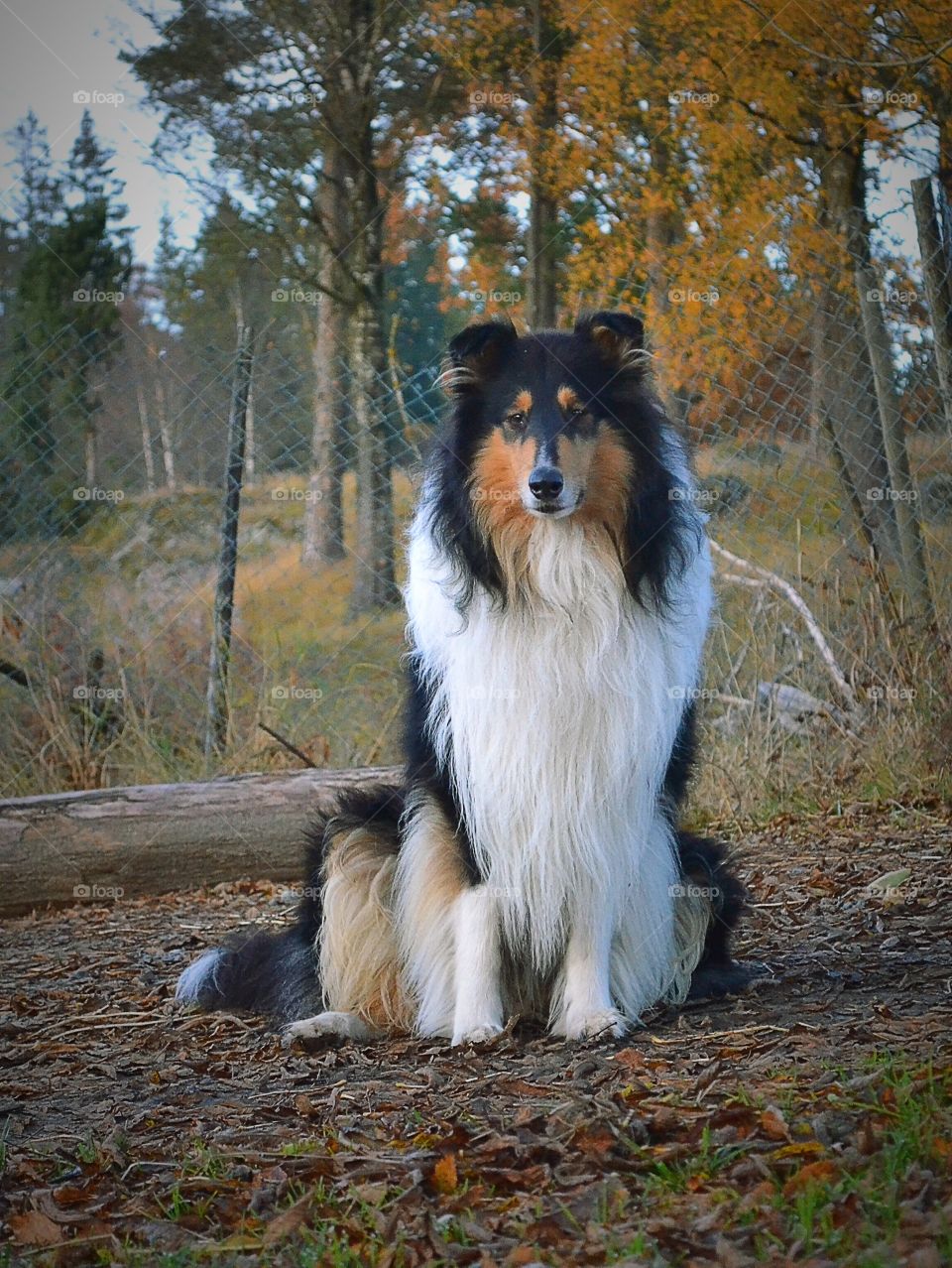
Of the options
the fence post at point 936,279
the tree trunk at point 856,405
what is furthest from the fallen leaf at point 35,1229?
the fence post at point 936,279

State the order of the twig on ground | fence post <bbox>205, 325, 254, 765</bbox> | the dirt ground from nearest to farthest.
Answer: the dirt ground
the twig on ground
fence post <bbox>205, 325, 254, 765</bbox>

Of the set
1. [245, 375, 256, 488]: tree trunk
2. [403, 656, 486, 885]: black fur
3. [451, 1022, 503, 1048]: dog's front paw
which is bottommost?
[451, 1022, 503, 1048]: dog's front paw

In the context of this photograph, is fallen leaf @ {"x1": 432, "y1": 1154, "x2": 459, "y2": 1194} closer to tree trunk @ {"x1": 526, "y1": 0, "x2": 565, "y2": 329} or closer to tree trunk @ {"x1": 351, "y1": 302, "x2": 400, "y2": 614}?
tree trunk @ {"x1": 351, "y1": 302, "x2": 400, "y2": 614}

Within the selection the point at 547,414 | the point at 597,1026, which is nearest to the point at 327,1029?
the point at 597,1026

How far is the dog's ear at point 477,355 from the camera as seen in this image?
3717 millimetres

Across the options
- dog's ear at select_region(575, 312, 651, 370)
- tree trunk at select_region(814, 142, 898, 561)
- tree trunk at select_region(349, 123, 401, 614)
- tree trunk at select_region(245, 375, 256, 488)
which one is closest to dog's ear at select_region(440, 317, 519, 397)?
dog's ear at select_region(575, 312, 651, 370)

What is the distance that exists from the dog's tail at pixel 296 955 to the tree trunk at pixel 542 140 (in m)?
8.21

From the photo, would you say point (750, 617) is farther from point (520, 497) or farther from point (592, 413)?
point (520, 497)

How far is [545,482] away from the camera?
3.48m

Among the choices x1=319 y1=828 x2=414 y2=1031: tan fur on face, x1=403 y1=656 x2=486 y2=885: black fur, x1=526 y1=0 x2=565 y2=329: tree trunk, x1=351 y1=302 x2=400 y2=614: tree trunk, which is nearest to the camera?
x1=403 y1=656 x2=486 y2=885: black fur

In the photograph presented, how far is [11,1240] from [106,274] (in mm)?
13505

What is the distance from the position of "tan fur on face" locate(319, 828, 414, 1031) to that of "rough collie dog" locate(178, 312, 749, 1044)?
0.08m

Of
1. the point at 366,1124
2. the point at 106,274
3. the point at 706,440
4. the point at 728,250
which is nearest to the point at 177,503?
the point at 106,274

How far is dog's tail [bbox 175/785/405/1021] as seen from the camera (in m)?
4.07
